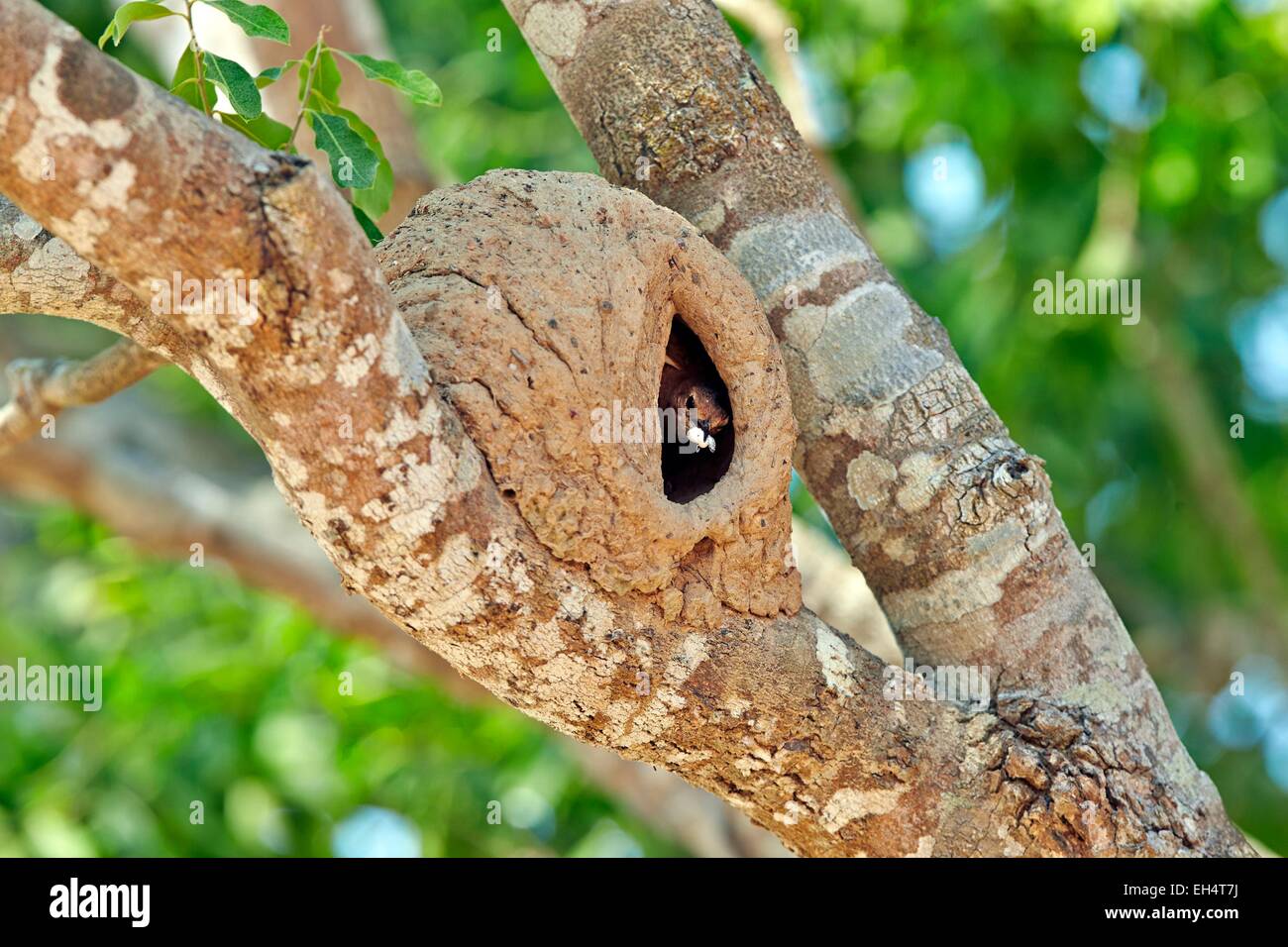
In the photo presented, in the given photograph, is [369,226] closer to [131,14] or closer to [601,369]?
[131,14]

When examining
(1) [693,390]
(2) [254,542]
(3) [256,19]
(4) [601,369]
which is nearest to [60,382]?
(3) [256,19]

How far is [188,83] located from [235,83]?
90 millimetres

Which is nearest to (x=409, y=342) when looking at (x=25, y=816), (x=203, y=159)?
(x=203, y=159)

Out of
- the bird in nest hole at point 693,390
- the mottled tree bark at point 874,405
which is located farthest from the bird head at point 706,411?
the mottled tree bark at point 874,405

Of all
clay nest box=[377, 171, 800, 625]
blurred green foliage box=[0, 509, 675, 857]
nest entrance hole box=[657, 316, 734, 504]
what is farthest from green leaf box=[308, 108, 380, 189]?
blurred green foliage box=[0, 509, 675, 857]

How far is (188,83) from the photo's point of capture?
9.23 feet

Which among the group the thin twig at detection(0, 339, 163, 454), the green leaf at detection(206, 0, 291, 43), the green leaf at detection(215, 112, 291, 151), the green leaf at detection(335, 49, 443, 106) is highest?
the green leaf at detection(206, 0, 291, 43)

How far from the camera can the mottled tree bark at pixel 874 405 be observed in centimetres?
289

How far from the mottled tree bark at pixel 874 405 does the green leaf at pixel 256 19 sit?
62 cm

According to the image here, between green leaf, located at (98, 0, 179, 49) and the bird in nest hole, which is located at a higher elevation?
green leaf, located at (98, 0, 179, 49)

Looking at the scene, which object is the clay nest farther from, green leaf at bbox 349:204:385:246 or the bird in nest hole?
green leaf at bbox 349:204:385:246

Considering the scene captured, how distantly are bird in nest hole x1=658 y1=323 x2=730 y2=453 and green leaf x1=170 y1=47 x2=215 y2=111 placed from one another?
3.34ft

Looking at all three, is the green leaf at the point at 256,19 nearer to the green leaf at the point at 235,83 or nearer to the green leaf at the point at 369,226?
the green leaf at the point at 235,83

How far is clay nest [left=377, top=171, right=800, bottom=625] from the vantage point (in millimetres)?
2436
